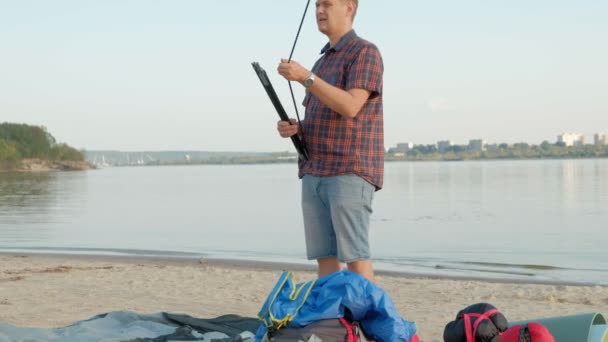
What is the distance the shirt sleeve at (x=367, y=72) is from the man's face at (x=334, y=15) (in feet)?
0.61

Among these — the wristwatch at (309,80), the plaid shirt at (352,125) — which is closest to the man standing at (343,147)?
the plaid shirt at (352,125)

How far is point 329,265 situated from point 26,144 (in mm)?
123991

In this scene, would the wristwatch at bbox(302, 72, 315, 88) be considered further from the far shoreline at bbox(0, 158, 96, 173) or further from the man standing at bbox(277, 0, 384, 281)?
the far shoreline at bbox(0, 158, 96, 173)

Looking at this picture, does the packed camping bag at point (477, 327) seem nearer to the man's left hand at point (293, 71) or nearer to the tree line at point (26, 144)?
the man's left hand at point (293, 71)

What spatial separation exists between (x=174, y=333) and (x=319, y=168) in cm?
157

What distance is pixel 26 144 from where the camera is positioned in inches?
4729

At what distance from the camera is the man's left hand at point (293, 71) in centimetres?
341

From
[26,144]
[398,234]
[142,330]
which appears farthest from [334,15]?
[26,144]

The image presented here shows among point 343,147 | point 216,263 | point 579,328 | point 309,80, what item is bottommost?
point 216,263

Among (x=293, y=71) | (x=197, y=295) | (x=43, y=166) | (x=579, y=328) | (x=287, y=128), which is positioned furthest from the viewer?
(x=43, y=166)

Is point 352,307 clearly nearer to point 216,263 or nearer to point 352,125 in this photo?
point 352,125

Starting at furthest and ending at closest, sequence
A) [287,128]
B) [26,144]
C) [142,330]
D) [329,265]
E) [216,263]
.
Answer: [26,144] → [216,263] → [142,330] → [329,265] → [287,128]

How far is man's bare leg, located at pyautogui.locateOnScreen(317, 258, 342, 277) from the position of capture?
3885mm

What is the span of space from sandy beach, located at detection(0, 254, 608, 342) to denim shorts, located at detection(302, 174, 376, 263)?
1.57m
